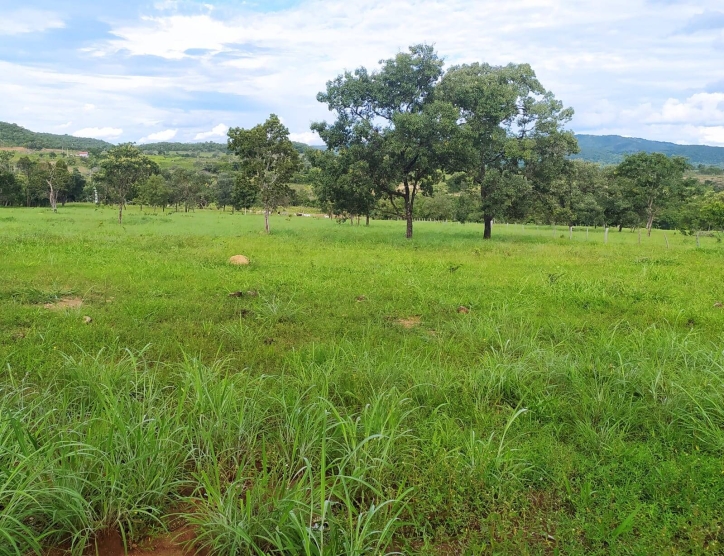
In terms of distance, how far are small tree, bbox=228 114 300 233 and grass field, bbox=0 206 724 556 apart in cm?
1917

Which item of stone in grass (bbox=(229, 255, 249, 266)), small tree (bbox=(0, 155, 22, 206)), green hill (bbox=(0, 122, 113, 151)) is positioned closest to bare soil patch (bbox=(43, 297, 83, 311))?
stone in grass (bbox=(229, 255, 249, 266))

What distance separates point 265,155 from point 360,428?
24.8 meters

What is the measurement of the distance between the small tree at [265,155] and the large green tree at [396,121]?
16.4 feet

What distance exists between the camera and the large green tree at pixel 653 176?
3061 cm

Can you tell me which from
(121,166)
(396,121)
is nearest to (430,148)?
(396,121)

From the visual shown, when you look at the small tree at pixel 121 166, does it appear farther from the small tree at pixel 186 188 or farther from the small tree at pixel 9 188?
the small tree at pixel 186 188

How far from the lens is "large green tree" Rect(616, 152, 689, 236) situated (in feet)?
100

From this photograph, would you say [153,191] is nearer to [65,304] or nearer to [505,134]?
[505,134]

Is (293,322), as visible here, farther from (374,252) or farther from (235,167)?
(235,167)

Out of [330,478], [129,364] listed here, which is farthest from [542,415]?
[129,364]

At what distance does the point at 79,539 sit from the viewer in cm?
245

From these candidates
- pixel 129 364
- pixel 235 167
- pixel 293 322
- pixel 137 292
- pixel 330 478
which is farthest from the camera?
pixel 235 167

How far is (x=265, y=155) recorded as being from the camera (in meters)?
26.1

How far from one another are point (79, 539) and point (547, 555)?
2.59 metres
